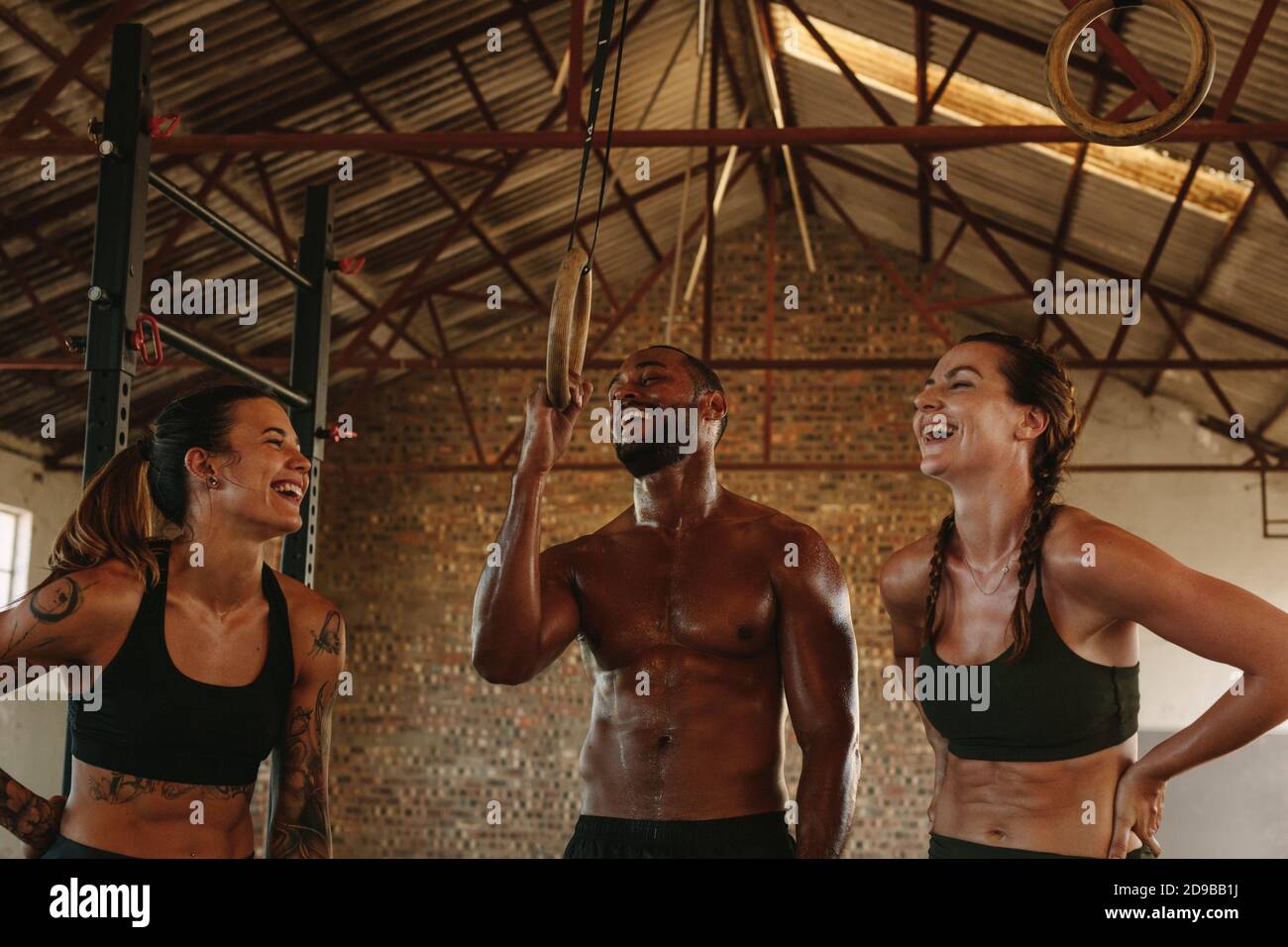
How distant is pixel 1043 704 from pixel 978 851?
0.28 metres

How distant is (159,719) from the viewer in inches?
99.0

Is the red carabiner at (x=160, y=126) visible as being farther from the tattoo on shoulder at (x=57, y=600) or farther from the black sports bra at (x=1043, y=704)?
the black sports bra at (x=1043, y=704)

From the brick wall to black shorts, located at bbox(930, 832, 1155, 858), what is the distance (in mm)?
10571

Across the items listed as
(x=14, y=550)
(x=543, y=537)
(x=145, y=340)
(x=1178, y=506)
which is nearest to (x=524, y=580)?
(x=145, y=340)

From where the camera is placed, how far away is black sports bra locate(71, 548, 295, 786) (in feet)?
8.23

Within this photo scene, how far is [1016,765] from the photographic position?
2352mm

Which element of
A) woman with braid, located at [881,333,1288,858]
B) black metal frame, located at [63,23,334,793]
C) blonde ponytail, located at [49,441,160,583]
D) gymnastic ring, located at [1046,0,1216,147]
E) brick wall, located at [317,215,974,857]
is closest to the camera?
woman with braid, located at [881,333,1288,858]

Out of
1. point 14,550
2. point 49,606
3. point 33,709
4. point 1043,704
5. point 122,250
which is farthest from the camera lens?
point 33,709

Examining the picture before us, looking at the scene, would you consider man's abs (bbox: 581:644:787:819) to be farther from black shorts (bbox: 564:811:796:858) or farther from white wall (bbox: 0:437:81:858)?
white wall (bbox: 0:437:81:858)

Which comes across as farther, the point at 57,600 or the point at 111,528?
the point at 111,528

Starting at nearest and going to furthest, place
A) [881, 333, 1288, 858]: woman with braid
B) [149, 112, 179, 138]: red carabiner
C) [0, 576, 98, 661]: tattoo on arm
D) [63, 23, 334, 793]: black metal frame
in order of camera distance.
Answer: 1. [881, 333, 1288, 858]: woman with braid
2. [0, 576, 98, 661]: tattoo on arm
3. [63, 23, 334, 793]: black metal frame
4. [149, 112, 179, 138]: red carabiner

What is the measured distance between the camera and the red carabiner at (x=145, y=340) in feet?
12.3

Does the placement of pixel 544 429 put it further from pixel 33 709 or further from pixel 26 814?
pixel 33 709

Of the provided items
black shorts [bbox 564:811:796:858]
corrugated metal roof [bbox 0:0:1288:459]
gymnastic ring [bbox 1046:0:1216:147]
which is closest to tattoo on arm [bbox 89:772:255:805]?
black shorts [bbox 564:811:796:858]
